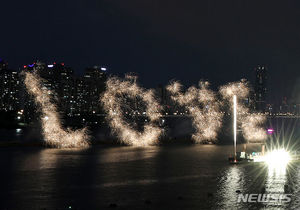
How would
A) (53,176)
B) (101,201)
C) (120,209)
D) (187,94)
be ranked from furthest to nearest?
(187,94)
(53,176)
(101,201)
(120,209)

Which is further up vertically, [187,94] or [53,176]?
[187,94]

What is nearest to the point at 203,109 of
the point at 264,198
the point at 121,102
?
the point at 121,102

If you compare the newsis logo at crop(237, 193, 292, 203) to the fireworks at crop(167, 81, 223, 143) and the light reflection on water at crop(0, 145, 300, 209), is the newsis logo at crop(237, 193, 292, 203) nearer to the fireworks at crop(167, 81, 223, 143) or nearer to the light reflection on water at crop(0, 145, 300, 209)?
the light reflection on water at crop(0, 145, 300, 209)

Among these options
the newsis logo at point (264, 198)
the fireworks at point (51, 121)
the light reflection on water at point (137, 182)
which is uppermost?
the fireworks at point (51, 121)

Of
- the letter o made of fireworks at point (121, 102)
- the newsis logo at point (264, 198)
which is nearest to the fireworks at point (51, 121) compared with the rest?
the letter o made of fireworks at point (121, 102)

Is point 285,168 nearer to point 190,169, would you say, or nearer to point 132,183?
point 190,169

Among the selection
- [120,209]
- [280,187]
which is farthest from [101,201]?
[280,187]

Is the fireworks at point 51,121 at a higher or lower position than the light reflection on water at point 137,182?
higher

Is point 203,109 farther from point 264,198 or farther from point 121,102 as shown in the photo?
point 264,198

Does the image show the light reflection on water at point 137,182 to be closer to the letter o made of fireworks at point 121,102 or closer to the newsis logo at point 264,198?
the newsis logo at point 264,198
